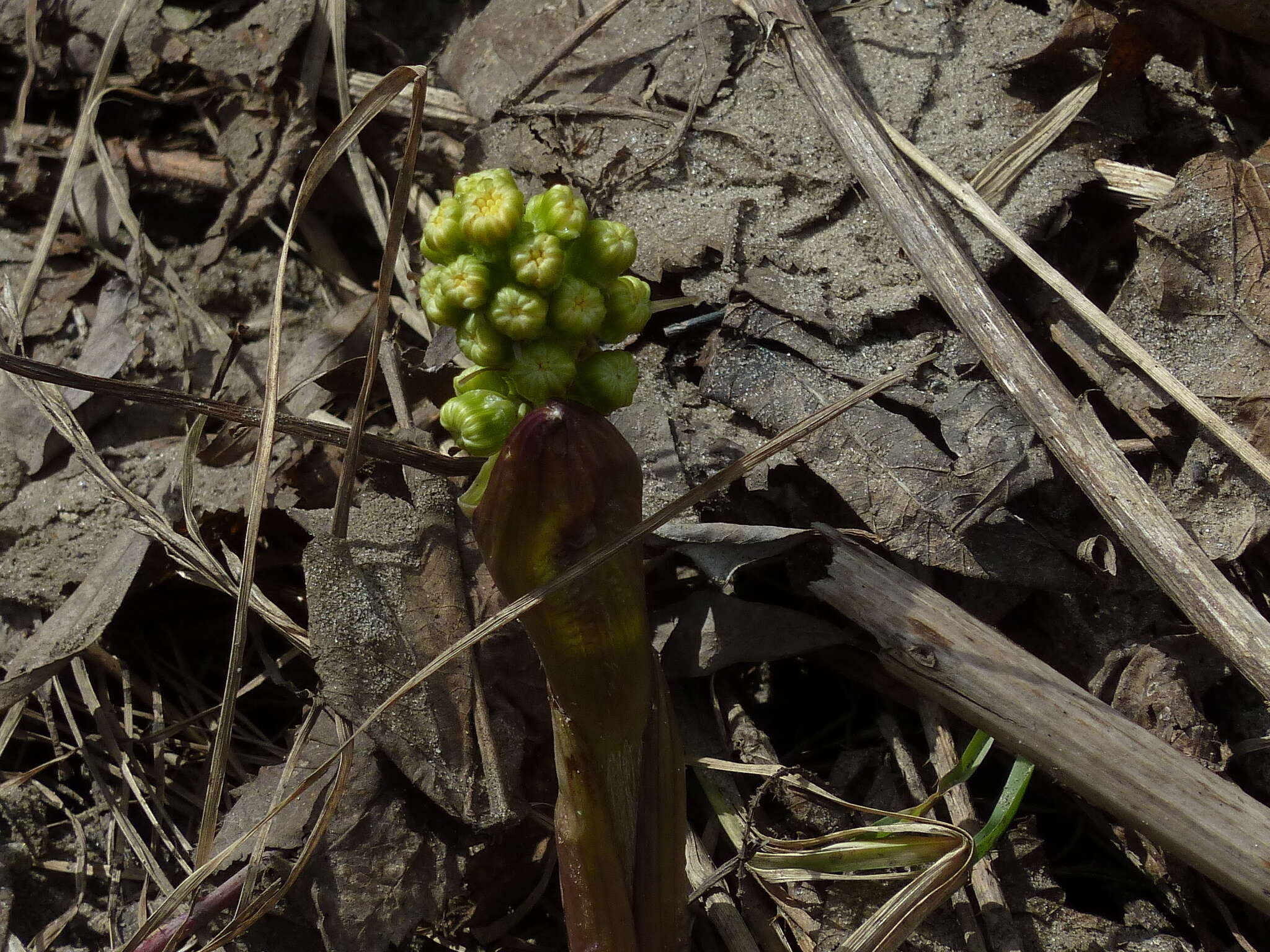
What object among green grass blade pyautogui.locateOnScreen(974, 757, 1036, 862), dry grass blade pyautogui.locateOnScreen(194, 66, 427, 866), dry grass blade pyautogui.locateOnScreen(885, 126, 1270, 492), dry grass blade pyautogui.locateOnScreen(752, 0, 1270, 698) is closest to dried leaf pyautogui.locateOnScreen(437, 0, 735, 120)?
dry grass blade pyautogui.locateOnScreen(752, 0, 1270, 698)

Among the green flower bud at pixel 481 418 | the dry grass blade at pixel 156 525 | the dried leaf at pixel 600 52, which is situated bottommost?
the dry grass blade at pixel 156 525

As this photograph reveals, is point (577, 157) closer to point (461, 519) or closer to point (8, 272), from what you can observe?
Result: point (461, 519)

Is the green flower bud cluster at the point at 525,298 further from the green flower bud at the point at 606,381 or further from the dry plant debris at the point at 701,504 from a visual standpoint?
the dry plant debris at the point at 701,504

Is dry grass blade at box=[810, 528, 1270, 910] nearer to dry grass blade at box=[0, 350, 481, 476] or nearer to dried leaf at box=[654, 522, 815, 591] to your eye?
dried leaf at box=[654, 522, 815, 591]

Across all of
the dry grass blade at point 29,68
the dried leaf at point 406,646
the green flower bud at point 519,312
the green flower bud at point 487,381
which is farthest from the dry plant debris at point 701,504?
the green flower bud at point 519,312

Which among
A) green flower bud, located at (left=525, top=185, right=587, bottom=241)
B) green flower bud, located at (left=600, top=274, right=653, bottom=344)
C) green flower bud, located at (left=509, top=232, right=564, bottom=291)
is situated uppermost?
green flower bud, located at (left=525, top=185, right=587, bottom=241)

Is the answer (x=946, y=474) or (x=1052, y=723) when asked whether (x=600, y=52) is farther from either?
(x=1052, y=723)

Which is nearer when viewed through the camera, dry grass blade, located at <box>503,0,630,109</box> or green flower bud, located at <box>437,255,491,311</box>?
green flower bud, located at <box>437,255,491,311</box>
